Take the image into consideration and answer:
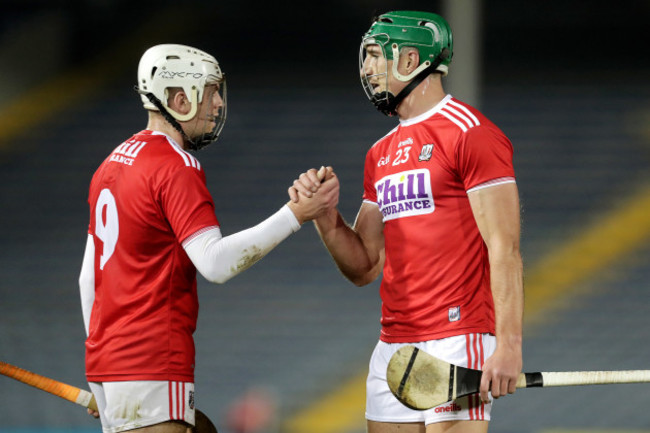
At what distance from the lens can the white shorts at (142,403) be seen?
8.94 feet

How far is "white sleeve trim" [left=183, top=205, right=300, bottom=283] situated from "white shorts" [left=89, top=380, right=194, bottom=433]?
1.17 ft

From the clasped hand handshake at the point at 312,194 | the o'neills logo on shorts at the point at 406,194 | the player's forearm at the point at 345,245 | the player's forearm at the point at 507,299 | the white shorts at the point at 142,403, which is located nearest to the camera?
the player's forearm at the point at 507,299

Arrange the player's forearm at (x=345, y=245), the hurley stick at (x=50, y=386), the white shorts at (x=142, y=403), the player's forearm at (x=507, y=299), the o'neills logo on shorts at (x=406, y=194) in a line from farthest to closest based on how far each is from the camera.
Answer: the player's forearm at (x=345, y=245) < the hurley stick at (x=50, y=386) < the o'neills logo on shorts at (x=406, y=194) < the white shorts at (x=142, y=403) < the player's forearm at (x=507, y=299)

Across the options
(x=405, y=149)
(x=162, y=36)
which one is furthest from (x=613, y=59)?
(x=405, y=149)

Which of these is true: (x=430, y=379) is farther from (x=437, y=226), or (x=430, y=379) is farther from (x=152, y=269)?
(x=152, y=269)

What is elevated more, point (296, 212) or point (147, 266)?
point (296, 212)

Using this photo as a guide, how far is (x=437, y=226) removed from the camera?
2863 mm

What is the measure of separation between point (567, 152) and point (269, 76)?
104 inches

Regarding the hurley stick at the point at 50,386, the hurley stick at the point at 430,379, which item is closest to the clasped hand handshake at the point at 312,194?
the hurley stick at the point at 430,379

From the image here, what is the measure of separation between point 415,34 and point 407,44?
0.14 feet

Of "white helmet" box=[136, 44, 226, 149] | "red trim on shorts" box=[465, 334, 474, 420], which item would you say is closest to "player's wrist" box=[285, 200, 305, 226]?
"white helmet" box=[136, 44, 226, 149]

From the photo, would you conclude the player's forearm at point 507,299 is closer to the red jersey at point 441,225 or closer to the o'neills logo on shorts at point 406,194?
the red jersey at point 441,225

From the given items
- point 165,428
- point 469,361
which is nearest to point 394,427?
point 469,361

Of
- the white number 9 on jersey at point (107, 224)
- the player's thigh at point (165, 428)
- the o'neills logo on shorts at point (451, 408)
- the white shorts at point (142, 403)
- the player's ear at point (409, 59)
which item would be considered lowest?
the player's thigh at point (165, 428)
